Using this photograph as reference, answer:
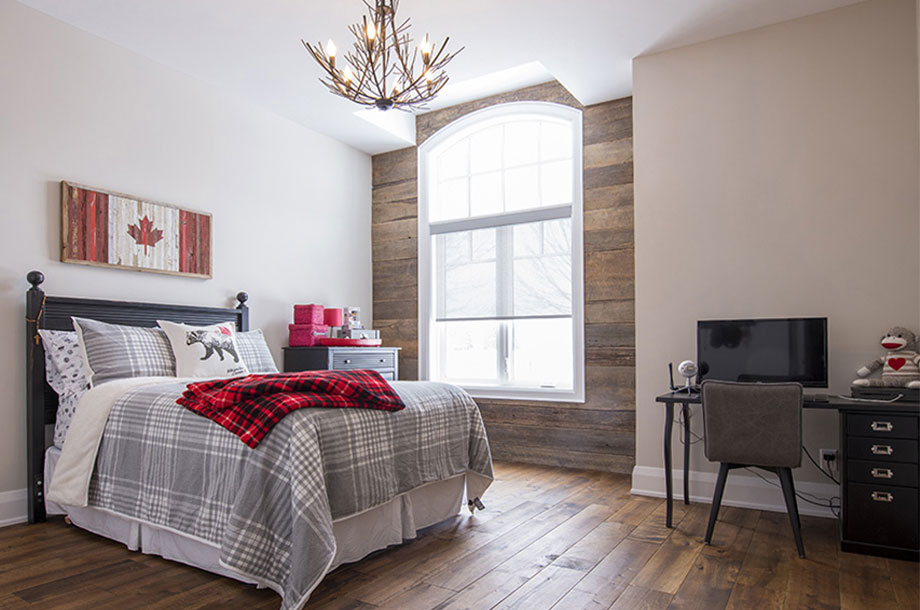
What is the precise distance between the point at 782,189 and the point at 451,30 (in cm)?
211

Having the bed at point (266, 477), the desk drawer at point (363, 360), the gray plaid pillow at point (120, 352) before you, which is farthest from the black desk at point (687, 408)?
the gray plaid pillow at point (120, 352)

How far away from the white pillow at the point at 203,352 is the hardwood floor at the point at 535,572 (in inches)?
36.5

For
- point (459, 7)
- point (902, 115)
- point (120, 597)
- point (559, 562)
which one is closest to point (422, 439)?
point (559, 562)

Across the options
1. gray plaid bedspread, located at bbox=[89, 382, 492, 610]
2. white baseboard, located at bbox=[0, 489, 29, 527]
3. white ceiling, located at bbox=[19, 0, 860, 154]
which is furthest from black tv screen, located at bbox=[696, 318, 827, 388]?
white baseboard, located at bbox=[0, 489, 29, 527]

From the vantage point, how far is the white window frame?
177 inches

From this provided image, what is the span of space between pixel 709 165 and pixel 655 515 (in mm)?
2043

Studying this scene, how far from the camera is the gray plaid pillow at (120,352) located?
118 inches

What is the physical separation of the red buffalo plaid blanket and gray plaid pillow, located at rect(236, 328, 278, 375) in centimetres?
128

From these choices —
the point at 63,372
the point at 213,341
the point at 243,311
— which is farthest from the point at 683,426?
the point at 63,372

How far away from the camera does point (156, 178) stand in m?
3.78

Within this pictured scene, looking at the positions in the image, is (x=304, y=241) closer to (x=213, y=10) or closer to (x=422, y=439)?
(x=213, y=10)

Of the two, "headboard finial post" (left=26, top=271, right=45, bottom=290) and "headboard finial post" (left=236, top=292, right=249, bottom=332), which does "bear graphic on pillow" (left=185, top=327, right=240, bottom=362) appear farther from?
"headboard finial post" (left=26, top=271, right=45, bottom=290)

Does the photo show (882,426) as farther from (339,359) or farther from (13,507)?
(13,507)

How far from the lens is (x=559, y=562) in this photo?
250 cm
